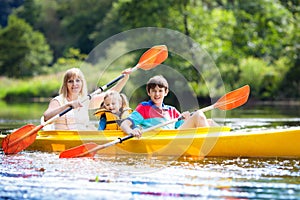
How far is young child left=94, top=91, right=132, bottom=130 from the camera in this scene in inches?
307

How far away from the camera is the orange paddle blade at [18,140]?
7.74m

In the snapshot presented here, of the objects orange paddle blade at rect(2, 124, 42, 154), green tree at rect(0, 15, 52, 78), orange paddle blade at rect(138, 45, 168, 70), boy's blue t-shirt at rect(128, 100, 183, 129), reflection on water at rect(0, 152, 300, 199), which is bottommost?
reflection on water at rect(0, 152, 300, 199)

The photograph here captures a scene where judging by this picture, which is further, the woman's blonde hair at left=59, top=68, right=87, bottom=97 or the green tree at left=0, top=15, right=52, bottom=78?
the green tree at left=0, top=15, right=52, bottom=78

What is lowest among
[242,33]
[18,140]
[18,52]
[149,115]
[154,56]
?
[18,140]

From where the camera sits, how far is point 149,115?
7461 millimetres

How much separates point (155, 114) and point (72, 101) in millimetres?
940

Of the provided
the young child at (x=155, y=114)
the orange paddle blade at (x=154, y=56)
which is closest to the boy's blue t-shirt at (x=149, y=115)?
the young child at (x=155, y=114)

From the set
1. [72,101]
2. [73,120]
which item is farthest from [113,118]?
[73,120]

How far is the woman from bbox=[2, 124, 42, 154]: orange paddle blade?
25cm

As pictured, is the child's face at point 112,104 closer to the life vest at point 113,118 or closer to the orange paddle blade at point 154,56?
the life vest at point 113,118

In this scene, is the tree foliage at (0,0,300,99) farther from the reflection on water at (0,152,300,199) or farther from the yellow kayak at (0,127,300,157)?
the reflection on water at (0,152,300,199)

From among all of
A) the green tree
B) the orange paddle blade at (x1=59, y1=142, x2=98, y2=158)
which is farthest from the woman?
the green tree

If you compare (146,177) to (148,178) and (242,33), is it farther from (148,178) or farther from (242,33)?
(242,33)

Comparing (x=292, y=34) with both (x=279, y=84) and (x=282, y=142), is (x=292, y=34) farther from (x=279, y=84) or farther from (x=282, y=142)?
(x=282, y=142)
